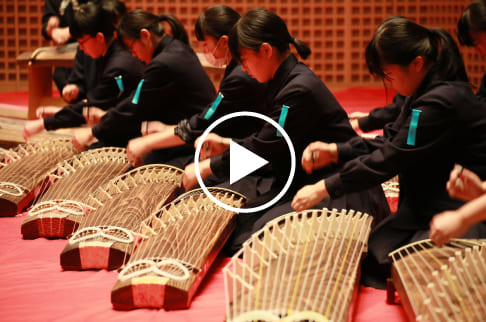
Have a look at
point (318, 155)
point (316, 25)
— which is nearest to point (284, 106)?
point (318, 155)

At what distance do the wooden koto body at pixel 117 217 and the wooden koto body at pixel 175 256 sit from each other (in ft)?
0.36

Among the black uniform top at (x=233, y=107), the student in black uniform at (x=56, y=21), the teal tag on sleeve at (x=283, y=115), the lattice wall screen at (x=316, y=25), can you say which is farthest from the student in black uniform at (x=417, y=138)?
the lattice wall screen at (x=316, y=25)

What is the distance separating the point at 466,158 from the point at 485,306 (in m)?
0.63

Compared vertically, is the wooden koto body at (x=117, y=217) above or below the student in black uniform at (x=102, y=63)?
below

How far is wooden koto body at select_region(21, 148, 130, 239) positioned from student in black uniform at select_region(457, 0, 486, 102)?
188 cm

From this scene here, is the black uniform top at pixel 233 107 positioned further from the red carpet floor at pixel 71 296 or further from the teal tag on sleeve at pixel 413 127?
the teal tag on sleeve at pixel 413 127

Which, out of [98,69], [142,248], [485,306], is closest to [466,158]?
[485,306]

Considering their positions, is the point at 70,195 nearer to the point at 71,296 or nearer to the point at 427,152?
the point at 71,296

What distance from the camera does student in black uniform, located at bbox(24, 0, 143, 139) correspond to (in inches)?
151

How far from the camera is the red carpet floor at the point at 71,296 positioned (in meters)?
1.97

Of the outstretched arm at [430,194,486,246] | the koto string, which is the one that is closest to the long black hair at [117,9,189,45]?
the koto string

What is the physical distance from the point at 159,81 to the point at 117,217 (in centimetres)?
112

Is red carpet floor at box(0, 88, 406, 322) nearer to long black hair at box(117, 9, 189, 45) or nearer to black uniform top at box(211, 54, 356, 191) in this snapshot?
black uniform top at box(211, 54, 356, 191)

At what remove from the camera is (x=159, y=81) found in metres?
3.42
